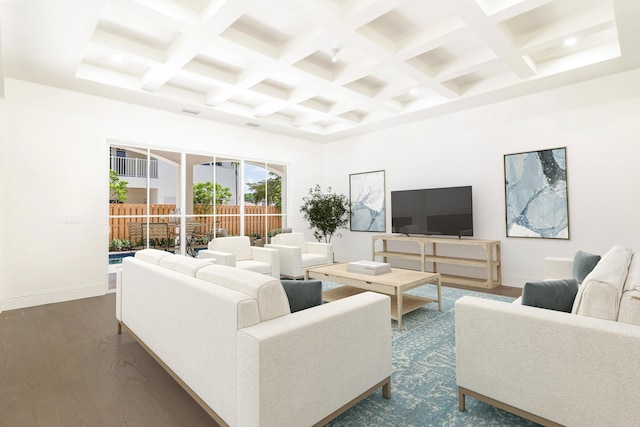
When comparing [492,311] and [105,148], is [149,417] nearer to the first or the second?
[492,311]

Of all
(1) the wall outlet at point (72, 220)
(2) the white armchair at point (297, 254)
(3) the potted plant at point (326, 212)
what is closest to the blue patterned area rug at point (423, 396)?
(2) the white armchair at point (297, 254)

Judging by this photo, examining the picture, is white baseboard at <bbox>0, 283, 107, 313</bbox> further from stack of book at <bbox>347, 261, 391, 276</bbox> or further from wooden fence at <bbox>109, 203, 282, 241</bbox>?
stack of book at <bbox>347, 261, 391, 276</bbox>

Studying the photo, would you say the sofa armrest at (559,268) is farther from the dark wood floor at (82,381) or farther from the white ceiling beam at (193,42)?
the white ceiling beam at (193,42)

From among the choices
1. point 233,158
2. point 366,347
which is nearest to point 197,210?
point 233,158

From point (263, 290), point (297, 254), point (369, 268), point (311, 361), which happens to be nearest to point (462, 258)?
point (369, 268)

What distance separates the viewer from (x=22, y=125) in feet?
13.6

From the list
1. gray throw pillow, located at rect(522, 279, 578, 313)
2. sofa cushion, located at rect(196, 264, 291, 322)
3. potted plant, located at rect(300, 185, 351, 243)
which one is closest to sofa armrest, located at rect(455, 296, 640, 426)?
gray throw pillow, located at rect(522, 279, 578, 313)

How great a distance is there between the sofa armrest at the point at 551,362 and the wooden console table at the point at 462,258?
3388 millimetres

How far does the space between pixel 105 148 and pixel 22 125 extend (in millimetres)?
913

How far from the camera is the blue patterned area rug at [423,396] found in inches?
72.6

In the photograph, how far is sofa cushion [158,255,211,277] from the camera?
216 centimetres

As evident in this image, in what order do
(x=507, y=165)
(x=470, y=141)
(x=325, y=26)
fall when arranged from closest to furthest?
(x=325, y=26) < (x=507, y=165) < (x=470, y=141)

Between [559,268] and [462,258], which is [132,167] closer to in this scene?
[462,258]

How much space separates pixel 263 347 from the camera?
1.40 m
